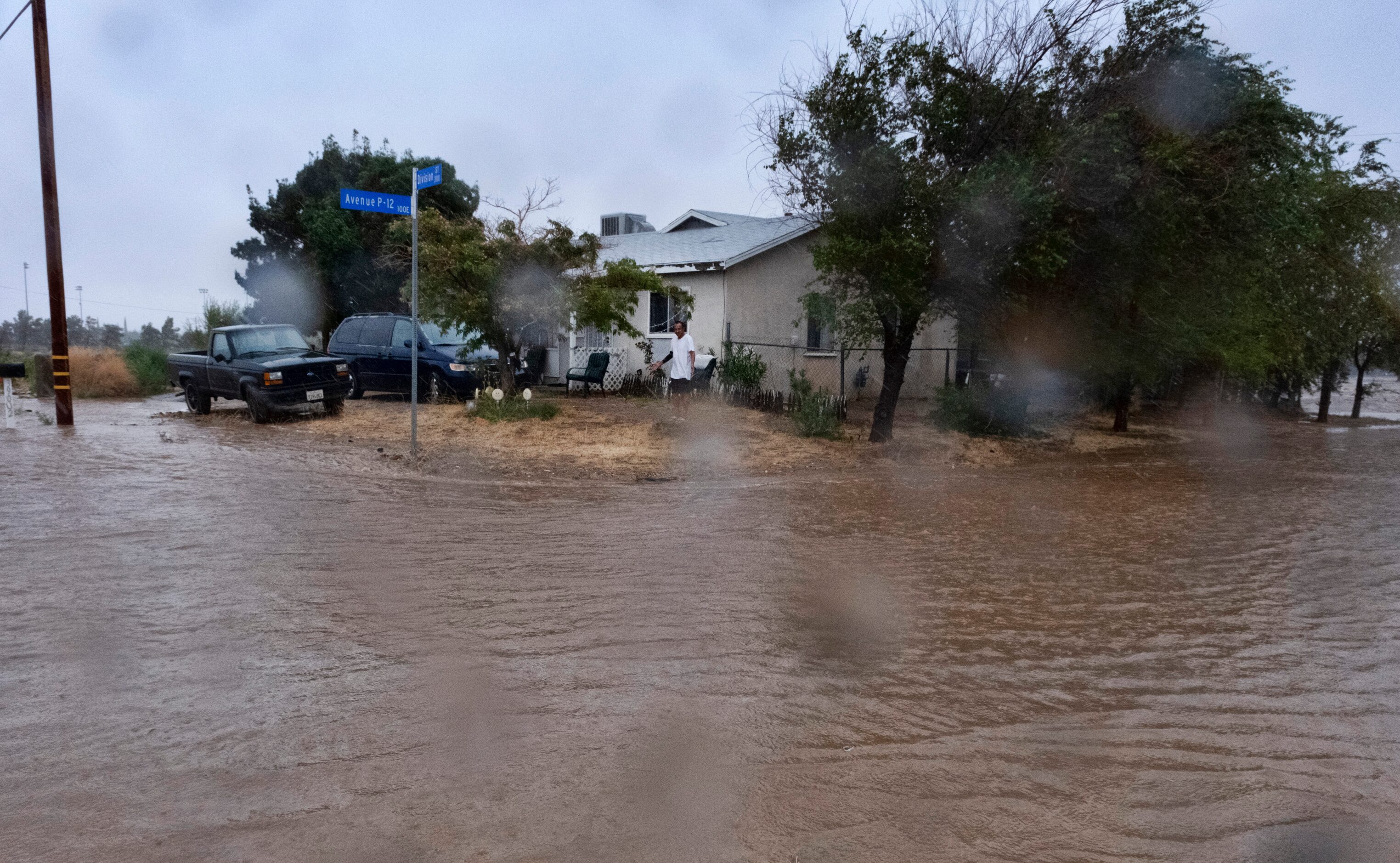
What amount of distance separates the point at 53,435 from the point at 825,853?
14.7 meters

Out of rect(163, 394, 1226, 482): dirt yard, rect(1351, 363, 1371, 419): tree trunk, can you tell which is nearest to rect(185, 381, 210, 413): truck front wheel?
rect(163, 394, 1226, 482): dirt yard

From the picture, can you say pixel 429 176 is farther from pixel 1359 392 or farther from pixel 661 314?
pixel 1359 392

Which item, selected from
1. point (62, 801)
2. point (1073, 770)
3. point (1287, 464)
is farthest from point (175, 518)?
point (1287, 464)

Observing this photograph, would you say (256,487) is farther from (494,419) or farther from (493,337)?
(493,337)

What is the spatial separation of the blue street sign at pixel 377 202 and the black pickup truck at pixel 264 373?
19.0 ft

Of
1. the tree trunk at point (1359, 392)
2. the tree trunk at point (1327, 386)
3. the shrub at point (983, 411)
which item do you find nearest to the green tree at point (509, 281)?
the shrub at point (983, 411)

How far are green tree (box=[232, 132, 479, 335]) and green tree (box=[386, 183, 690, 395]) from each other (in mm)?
12852

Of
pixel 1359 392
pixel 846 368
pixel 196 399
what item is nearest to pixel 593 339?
pixel 846 368

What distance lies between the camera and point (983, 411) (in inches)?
676

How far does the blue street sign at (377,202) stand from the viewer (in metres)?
10.8

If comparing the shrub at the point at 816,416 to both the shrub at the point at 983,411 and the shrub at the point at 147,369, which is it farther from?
the shrub at the point at 147,369

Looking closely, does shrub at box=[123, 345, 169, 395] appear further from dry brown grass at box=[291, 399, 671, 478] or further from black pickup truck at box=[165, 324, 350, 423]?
dry brown grass at box=[291, 399, 671, 478]

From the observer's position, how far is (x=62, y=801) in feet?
12.3

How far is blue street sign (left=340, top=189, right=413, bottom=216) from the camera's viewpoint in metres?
10.8
